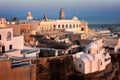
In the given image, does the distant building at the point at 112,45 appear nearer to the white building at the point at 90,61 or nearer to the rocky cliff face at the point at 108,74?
the rocky cliff face at the point at 108,74

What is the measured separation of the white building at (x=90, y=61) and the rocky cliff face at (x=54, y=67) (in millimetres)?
589

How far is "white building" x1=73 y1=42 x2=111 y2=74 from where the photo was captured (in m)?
25.0

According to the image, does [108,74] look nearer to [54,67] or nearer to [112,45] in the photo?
[54,67]

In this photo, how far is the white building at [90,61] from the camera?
25031 mm

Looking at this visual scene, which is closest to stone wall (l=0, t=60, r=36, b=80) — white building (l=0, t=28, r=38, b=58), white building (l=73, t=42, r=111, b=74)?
white building (l=0, t=28, r=38, b=58)

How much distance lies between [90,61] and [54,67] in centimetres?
329

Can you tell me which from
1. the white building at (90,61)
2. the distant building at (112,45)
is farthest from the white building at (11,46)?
the distant building at (112,45)

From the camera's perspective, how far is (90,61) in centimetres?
2530

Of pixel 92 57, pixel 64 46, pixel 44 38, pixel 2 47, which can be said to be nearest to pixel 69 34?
pixel 44 38

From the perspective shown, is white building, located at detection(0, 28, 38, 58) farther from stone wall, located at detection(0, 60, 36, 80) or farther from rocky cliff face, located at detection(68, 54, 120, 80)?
stone wall, located at detection(0, 60, 36, 80)

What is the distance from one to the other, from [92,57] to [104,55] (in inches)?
121

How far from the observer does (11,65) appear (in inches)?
579

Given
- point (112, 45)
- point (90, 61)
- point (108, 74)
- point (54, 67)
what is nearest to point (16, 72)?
point (54, 67)

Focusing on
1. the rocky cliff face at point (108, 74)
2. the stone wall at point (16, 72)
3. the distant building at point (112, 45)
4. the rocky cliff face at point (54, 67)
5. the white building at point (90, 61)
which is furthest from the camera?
the distant building at point (112, 45)
